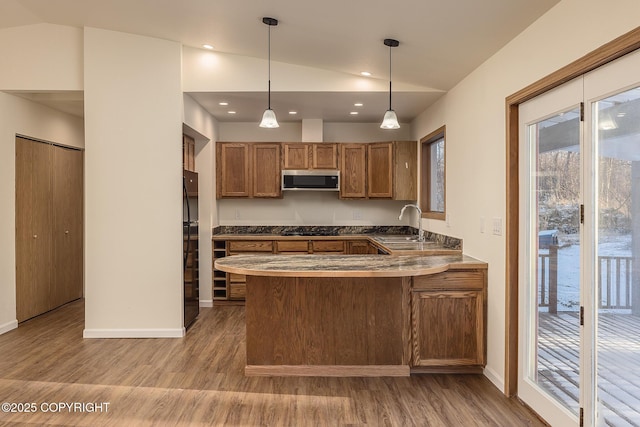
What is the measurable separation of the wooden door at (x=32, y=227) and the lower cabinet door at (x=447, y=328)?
422cm

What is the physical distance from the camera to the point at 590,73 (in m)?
2.14

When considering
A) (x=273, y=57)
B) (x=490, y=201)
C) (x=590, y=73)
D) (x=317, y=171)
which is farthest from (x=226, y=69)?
(x=590, y=73)

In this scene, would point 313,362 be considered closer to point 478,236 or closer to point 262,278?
point 262,278

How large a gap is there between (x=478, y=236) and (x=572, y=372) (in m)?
1.30

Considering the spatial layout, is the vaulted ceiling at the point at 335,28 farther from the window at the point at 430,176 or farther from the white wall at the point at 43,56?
the window at the point at 430,176

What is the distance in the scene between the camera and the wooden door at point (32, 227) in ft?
15.3

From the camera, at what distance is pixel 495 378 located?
3.14 meters

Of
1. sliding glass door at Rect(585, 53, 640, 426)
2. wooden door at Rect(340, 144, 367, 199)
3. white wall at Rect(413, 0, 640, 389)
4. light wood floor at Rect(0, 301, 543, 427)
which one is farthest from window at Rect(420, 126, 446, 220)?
sliding glass door at Rect(585, 53, 640, 426)

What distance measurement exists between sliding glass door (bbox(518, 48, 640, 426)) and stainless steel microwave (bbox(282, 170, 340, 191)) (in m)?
2.98

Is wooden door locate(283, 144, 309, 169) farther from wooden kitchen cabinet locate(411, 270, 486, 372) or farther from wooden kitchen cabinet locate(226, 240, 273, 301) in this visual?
wooden kitchen cabinet locate(411, 270, 486, 372)

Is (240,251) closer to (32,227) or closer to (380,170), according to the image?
(380,170)

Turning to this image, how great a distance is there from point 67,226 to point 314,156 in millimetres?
3341

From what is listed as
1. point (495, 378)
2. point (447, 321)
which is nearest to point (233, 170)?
point (447, 321)

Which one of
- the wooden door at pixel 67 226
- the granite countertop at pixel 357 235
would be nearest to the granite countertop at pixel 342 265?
the granite countertop at pixel 357 235
